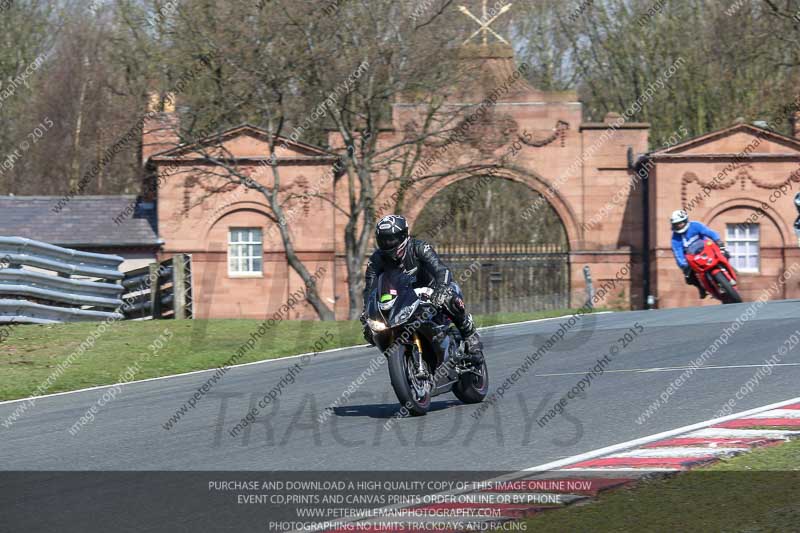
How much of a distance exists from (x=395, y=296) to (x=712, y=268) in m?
13.9

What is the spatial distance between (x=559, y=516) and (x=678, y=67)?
41.4 meters

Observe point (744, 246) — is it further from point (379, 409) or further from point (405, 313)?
point (405, 313)

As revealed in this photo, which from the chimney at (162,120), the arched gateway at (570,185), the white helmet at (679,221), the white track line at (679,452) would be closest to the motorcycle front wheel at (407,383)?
the white track line at (679,452)

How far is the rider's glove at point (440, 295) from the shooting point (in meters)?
10.2

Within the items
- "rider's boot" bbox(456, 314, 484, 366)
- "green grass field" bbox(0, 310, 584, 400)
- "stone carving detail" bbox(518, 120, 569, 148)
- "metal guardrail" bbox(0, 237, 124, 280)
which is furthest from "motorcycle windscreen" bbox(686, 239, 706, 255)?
"stone carving detail" bbox(518, 120, 569, 148)

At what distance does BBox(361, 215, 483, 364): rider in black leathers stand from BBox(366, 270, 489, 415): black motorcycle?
75 mm

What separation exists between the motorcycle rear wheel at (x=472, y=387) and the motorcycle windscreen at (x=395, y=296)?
1071 mm

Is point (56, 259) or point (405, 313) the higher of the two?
point (56, 259)

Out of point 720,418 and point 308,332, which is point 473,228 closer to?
point 308,332

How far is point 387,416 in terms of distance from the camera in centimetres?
1045

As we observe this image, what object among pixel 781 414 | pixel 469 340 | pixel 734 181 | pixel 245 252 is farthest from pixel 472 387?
pixel 734 181

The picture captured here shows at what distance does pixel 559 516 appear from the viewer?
6.45m

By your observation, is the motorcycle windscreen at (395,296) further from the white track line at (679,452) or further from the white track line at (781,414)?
the white track line at (781,414)

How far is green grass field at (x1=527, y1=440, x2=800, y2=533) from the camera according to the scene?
20.1 ft
